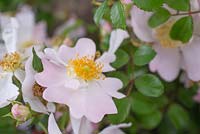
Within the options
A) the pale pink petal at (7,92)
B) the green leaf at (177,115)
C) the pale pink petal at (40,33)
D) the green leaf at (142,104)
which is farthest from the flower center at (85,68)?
the pale pink petal at (40,33)

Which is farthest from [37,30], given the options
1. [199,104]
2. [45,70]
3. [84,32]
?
[45,70]

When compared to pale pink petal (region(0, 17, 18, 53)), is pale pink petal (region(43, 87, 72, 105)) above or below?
below

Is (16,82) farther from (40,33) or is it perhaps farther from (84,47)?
(40,33)

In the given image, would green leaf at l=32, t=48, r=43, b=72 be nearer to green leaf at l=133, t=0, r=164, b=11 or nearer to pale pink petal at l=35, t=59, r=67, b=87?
pale pink petal at l=35, t=59, r=67, b=87

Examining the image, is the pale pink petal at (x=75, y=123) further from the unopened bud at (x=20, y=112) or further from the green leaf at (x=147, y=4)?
the green leaf at (x=147, y=4)

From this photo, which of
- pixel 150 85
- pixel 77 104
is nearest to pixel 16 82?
pixel 77 104

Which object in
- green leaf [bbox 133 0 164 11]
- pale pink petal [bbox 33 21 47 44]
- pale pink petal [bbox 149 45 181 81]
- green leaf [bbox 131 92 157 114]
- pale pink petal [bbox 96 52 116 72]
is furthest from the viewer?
pale pink petal [bbox 33 21 47 44]

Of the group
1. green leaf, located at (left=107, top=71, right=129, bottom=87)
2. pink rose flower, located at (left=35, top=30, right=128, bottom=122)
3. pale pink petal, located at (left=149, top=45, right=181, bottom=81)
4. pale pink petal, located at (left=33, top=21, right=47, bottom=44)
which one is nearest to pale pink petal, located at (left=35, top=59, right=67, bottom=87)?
pink rose flower, located at (left=35, top=30, right=128, bottom=122)
